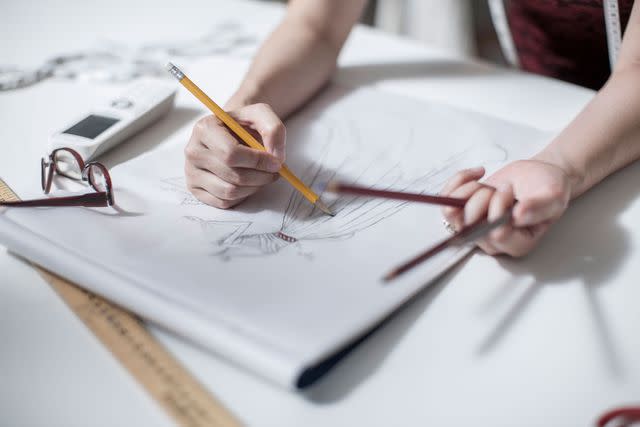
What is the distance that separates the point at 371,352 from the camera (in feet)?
1.26

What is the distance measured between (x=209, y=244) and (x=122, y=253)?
0.23ft

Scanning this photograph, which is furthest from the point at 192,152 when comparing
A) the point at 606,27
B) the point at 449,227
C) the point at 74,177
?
the point at 606,27

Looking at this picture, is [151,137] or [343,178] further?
[151,137]

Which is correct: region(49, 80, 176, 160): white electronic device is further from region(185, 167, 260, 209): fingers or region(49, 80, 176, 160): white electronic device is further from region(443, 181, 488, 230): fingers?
region(443, 181, 488, 230): fingers

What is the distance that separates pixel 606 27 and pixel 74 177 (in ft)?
2.27

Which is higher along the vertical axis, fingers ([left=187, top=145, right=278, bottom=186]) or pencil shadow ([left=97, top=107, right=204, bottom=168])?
fingers ([left=187, top=145, right=278, bottom=186])

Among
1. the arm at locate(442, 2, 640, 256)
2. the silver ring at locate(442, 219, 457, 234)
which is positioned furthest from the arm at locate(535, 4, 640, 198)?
the silver ring at locate(442, 219, 457, 234)

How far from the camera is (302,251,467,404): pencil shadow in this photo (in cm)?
36

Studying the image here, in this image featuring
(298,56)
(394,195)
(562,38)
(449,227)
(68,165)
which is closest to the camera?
(394,195)

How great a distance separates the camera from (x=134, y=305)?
1.29 feet

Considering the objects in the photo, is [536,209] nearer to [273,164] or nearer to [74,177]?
[273,164]

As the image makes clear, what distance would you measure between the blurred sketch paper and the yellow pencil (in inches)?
0.7

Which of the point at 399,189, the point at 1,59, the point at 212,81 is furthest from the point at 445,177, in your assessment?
the point at 1,59

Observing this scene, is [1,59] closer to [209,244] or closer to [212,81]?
[212,81]
